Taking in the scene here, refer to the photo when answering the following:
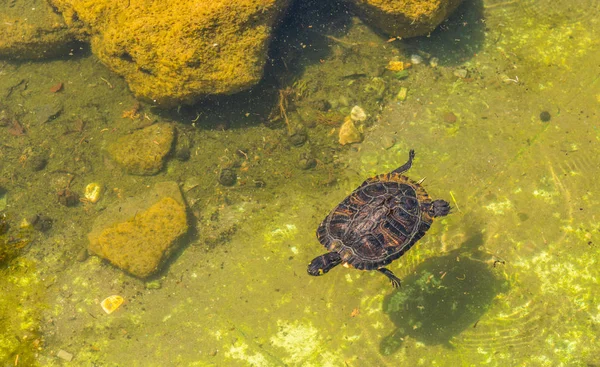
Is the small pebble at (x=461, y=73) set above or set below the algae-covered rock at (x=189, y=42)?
below

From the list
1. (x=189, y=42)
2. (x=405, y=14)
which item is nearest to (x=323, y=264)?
(x=189, y=42)

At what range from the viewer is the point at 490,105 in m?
6.48

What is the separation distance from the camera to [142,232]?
602 cm

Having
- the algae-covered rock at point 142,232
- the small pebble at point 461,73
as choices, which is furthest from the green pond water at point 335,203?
the algae-covered rock at point 142,232

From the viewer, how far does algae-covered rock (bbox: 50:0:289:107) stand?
5.70 meters

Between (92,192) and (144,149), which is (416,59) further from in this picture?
(92,192)

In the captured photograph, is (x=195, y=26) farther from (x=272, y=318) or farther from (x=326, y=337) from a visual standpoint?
(x=326, y=337)

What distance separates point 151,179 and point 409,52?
→ 4.64 meters

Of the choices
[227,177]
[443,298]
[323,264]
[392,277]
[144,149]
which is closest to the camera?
[323,264]

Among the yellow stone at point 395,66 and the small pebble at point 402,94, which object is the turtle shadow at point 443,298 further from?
the yellow stone at point 395,66

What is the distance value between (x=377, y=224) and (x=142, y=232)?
3.35 meters

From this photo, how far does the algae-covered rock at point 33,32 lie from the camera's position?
7.26 m

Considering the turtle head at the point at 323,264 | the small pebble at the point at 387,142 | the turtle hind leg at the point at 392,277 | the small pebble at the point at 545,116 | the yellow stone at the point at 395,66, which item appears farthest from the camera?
the yellow stone at the point at 395,66

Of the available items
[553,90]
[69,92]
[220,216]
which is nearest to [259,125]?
[220,216]
